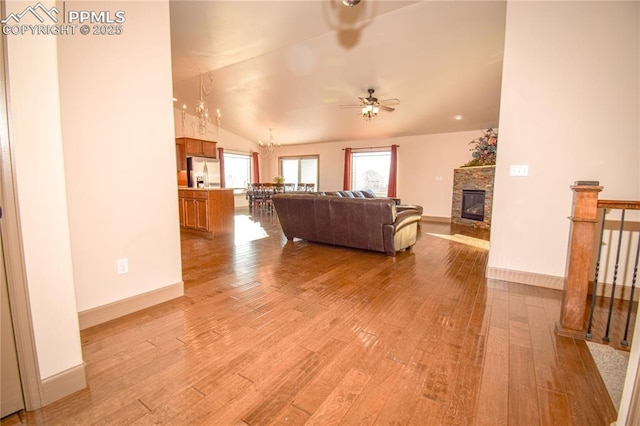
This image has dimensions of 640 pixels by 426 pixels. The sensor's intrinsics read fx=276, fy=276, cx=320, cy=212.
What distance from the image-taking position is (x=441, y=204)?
7910 mm

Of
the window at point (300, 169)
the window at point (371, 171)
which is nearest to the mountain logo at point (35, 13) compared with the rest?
the window at point (371, 171)

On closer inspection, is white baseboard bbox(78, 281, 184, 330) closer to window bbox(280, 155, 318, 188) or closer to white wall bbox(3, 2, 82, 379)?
white wall bbox(3, 2, 82, 379)

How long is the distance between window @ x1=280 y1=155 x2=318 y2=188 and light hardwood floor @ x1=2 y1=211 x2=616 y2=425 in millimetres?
7664

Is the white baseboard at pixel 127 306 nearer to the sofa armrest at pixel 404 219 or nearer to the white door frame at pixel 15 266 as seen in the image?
the white door frame at pixel 15 266

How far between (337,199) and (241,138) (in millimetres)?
7330

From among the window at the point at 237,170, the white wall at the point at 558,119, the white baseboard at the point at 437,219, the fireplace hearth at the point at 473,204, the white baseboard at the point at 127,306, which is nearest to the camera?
the white baseboard at the point at 127,306

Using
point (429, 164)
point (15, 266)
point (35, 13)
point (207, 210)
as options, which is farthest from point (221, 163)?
point (15, 266)

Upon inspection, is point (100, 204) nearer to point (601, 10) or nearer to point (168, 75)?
point (168, 75)

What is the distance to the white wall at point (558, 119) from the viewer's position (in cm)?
261

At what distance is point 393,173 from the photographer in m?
8.48

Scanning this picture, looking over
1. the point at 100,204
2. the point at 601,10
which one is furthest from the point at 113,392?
the point at 601,10

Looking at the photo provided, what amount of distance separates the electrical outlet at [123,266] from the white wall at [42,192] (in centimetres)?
85

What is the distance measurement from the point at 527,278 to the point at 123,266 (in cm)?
399

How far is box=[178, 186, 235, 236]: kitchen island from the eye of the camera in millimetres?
5152
